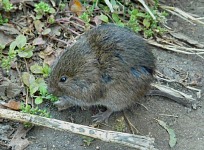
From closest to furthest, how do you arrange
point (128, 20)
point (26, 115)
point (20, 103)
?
point (26, 115), point (20, 103), point (128, 20)

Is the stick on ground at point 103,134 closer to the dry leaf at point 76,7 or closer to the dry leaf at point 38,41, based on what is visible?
the dry leaf at point 38,41

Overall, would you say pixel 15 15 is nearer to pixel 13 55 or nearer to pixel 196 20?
pixel 13 55

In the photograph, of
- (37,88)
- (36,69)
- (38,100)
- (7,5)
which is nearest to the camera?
(38,100)

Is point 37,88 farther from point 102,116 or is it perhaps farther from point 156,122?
point 156,122

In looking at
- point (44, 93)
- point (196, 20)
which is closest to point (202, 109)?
point (196, 20)

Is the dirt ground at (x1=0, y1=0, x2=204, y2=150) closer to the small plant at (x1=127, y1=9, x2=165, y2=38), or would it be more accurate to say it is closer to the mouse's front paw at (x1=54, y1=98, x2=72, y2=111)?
the mouse's front paw at (x1=54, y1=98, x2=72, y2=111)

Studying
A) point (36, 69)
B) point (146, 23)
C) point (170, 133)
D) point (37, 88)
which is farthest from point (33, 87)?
point (146, 23)
